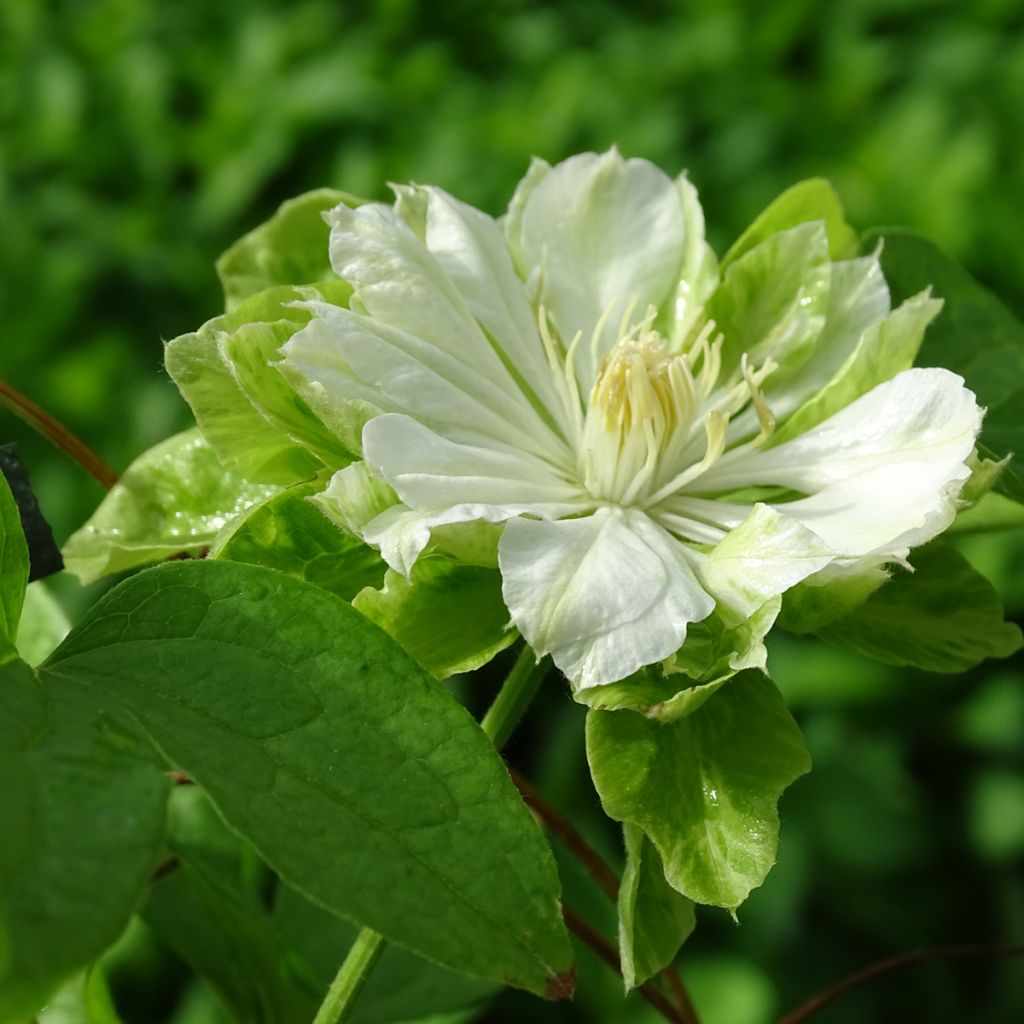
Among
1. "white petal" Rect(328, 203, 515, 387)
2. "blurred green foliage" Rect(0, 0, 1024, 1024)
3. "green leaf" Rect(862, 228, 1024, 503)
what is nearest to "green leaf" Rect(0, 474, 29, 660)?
"white petal" Rect(328, 203, 515, 387)

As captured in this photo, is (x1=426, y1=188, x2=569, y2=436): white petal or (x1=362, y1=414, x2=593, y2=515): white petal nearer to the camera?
(x1=362, y1=414, x2=593, y2=515): white petal

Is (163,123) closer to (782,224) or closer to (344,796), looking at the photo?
(782,224)

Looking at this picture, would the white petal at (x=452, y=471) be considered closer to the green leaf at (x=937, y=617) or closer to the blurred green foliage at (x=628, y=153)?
the green leaf at (x=937, y=617)

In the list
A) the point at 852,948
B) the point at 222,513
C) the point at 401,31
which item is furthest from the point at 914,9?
the point at 222,513

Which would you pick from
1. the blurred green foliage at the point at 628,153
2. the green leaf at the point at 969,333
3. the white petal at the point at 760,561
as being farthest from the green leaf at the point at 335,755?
the blurred green foliage at the point at 628,153

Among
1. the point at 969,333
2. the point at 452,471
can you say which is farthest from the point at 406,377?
the point at 969,333

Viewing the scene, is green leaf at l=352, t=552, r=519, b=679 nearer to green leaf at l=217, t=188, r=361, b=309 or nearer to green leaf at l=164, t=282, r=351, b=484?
green leaf at l=164, t=282, r=351, b=484

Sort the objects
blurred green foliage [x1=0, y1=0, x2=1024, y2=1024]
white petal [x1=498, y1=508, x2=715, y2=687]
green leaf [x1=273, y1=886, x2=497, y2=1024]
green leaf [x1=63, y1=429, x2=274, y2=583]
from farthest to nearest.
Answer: blurred green foliage [x1=0, y1=0, x2=1024, y2=1024] < green leaf [x1=273, y1=886, x2=497, y2=1024] < green leaf [x1=63, y1=429, x2=274, y2=583] < white petal [x1=498, y1=508, x2=715, y2=687]
